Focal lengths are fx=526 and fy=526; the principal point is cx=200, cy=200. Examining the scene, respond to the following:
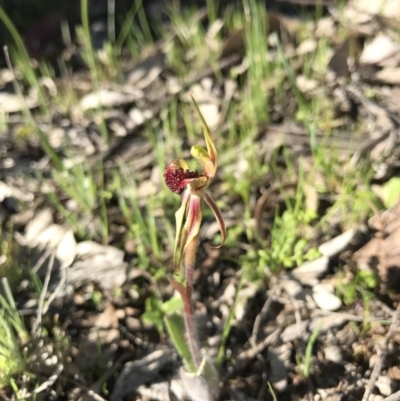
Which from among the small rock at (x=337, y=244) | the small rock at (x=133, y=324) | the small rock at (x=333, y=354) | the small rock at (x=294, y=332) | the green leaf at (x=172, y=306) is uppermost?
the small rock at (x=337, y=244)

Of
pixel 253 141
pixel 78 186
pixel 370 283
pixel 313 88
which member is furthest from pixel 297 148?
pixel 78 186

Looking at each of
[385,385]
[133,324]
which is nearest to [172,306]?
[133,324]

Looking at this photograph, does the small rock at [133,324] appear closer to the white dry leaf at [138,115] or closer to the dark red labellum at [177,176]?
the dark red labellum at [177,176]

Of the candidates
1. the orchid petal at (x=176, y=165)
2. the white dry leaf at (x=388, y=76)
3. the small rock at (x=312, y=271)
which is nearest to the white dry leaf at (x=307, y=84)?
the white dry leaf at (x=388, y=76)

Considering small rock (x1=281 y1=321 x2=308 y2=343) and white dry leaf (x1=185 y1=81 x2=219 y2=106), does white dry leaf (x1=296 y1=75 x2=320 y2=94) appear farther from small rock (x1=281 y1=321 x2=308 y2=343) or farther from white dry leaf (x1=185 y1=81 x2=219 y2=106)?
small rock (x1=281 y1=321 x2=308 y2=343)

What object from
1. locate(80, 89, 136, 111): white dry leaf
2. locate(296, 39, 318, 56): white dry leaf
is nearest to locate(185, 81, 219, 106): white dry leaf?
locate(80, 89, 136, 111): white dry leaf
